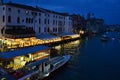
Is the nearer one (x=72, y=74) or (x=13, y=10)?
(x=72, y=74)

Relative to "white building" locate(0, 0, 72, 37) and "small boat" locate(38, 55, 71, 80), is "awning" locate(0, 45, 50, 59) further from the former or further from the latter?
"white building" locate(0, 0, 72, 37)

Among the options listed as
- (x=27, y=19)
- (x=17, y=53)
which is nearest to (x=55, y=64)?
(x=17, y=53)

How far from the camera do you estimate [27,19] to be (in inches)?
2453

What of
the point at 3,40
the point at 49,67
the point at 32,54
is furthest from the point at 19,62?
the point at 3,40

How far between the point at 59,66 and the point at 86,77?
222 inches

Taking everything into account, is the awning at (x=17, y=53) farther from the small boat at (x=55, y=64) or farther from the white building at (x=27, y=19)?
the white building at (x=27, y=19)

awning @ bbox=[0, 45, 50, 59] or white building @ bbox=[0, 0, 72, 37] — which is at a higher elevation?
white building @ bbox=[0, 0, 72, 37]

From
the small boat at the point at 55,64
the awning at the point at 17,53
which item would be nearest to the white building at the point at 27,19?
the small boat at the point at 55,64

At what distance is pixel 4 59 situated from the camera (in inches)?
1021

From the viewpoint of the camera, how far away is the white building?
180ft

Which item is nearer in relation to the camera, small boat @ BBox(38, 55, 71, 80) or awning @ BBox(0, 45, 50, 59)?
awning @ BBox(0, 45, 50, 59)

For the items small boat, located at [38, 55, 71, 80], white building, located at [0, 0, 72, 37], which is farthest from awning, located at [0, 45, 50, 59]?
white building, located at [0, 0, 72, 37]

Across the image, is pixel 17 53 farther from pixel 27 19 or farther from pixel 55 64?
pixel 27 19

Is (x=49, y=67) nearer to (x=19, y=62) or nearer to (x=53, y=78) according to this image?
(x=53, y=78)
